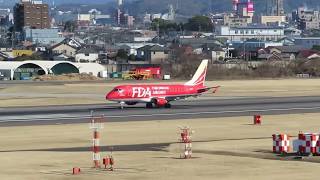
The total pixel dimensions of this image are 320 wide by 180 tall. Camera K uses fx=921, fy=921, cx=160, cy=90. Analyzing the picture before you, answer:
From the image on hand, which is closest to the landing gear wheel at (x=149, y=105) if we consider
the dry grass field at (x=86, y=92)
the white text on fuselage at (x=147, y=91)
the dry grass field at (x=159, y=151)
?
the white text on fuselage at (x=147, y=91)

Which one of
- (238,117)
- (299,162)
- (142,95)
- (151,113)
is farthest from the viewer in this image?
(142,95)

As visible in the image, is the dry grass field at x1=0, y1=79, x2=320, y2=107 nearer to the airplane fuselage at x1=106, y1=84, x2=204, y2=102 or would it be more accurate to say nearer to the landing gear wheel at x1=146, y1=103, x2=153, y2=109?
the landing gear wheel at x1=146, y1=103, x2=153, y2=109

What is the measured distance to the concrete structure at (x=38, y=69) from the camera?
181000mm

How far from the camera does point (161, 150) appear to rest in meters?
53.9

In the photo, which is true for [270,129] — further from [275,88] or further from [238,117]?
[275,88]

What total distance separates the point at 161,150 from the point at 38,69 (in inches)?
5231

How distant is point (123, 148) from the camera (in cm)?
5541

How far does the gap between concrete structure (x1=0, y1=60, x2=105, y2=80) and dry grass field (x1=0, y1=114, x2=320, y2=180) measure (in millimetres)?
109607

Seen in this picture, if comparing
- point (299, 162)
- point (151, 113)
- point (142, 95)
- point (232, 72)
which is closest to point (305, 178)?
point (299, 162)

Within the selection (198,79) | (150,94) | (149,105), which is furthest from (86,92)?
(150,94)

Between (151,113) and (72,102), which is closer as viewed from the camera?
(151,113)

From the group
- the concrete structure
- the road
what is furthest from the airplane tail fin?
the concrete structure

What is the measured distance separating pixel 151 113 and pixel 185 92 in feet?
31.3

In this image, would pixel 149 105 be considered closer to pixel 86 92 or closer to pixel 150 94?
pixel 150 94
